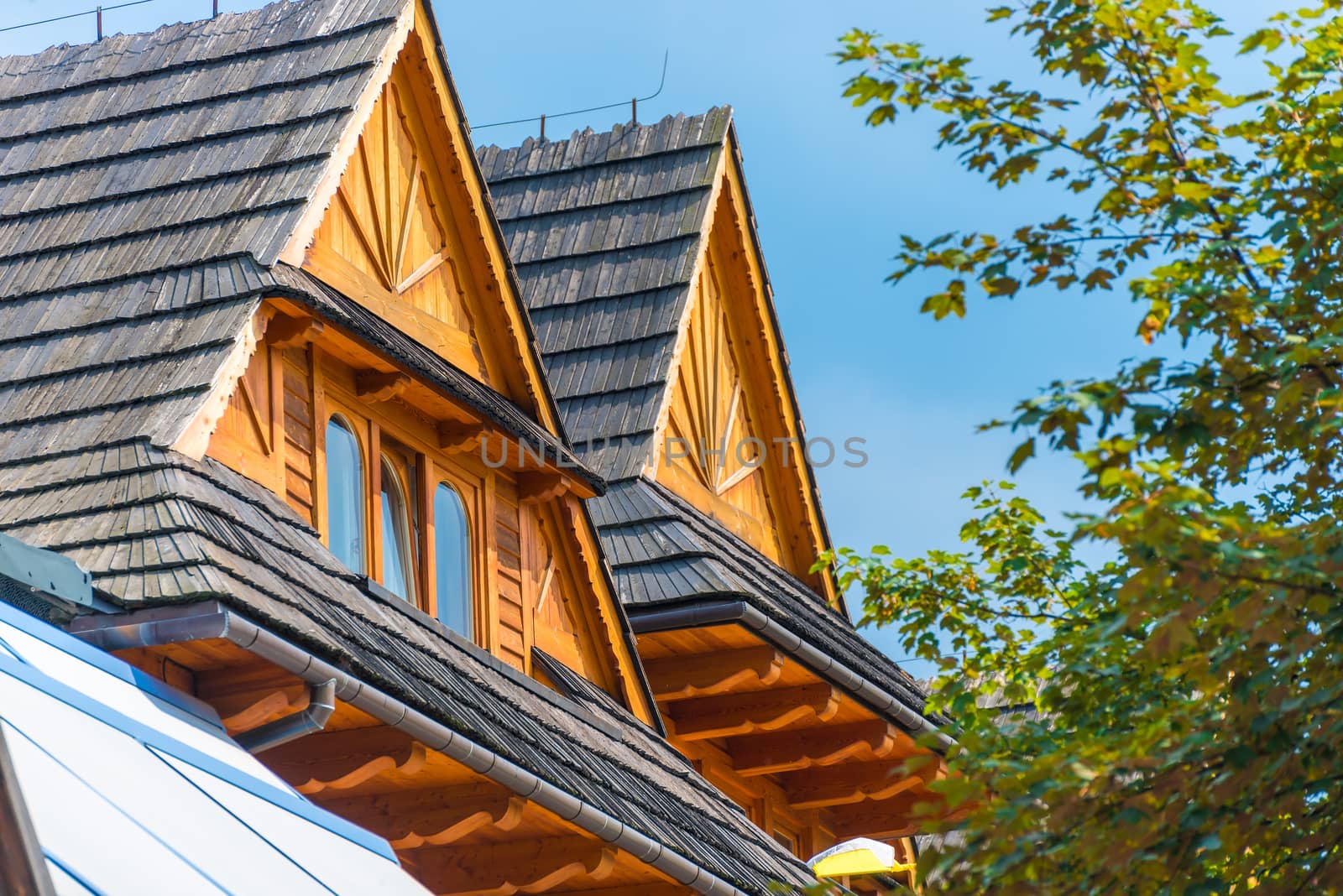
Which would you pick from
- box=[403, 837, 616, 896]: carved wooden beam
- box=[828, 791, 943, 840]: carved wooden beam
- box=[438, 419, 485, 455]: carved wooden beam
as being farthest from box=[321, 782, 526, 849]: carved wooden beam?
box=[828, 791, 943, 840]: carved wooden beam

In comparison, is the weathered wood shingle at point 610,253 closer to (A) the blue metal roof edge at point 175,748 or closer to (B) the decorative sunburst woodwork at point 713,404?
(B) the decorative sunburst woodwork at point 713,404

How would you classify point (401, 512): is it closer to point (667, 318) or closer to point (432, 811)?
point (432, 811)

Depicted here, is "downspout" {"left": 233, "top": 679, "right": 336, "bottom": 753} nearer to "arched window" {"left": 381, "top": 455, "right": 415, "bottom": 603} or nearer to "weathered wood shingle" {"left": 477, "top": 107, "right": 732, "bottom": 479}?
"arched window" {"left": 381, "top": 455, "right": 415, "bottom": 603}

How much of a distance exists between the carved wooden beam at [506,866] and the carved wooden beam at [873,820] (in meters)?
6.15

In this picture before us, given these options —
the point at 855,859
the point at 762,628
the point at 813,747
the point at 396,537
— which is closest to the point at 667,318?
the point at 762,628

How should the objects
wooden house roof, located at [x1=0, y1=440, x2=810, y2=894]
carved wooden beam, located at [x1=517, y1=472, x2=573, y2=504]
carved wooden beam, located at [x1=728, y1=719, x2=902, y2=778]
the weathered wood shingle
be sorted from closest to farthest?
wooden house roof, located at [x1=0, y1=440, x2=810, y2=894] → carved wooden beam, located at [x1=517, y1=472, x2=573, y2=504] → carved wooden beam, located at [x1=728, y1=719, x2=902, y2=778] → the weathered wood shingle

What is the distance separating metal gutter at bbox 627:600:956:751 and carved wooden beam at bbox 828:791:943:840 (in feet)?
7.90

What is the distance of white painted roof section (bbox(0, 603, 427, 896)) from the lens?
493cm

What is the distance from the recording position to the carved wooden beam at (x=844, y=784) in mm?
13680

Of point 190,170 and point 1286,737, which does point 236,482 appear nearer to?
point 190,170

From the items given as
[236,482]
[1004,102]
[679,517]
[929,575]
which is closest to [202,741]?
[236,482]

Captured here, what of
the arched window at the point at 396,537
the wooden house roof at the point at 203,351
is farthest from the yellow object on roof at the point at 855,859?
the arched window at the point at 396,537

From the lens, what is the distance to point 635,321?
45.5ft

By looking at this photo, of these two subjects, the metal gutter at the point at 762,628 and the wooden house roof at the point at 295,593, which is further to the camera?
the metal gutter at the point at 762,628
